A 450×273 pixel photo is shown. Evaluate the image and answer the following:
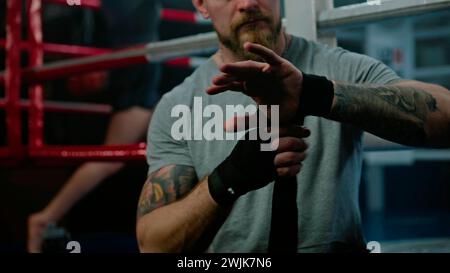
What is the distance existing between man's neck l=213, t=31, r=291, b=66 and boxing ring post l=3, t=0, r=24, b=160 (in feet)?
2.92

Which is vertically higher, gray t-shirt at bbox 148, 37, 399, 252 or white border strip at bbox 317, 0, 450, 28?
white border strip at bbox 317, 0, 450, 28

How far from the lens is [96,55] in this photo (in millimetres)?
1692

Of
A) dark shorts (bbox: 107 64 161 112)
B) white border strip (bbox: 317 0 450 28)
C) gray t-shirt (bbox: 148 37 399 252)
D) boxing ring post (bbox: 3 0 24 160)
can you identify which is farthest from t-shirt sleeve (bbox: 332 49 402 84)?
boxing ring post (bbox: 3 0 24 160)

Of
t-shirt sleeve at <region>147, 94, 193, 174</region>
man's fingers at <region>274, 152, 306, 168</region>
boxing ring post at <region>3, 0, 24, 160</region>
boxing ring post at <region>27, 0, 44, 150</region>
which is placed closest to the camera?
man's fingers at <region>274, 152, 306, 168</region>

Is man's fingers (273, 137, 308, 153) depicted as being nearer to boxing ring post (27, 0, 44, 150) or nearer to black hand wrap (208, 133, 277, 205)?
black hand wrap (208, 133, 277, 205)

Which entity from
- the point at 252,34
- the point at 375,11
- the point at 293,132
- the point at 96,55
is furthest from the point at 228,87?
the point at 96,55

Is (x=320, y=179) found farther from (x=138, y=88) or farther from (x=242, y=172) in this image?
(x=138, y=88)

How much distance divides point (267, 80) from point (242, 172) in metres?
0.18

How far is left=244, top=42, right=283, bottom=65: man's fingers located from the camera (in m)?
0.85

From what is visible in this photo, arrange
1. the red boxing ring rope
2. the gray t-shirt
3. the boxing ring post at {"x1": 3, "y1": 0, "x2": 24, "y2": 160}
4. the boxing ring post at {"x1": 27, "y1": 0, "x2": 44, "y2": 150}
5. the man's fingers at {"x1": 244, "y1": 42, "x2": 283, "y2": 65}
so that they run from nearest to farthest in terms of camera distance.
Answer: the man's fingers at {"x1": 244, "y1": 42, "x2": 283, "y2": 65} → the gray t-shirt → the red boxing ring rope → the boxing ring post at {"x1": 3, "y1": 0, "x2": 24, "y2": 160} → the boxing ring post at {"x1": 27, "y1": 0, "x2": 44, "y2": 150}

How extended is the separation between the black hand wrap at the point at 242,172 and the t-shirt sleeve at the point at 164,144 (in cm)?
15

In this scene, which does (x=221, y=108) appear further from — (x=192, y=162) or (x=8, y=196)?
(x=8, y=196)

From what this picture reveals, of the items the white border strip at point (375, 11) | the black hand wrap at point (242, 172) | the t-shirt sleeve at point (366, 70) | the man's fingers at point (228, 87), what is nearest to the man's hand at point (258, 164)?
the black hand wrap at point (242, 172)
